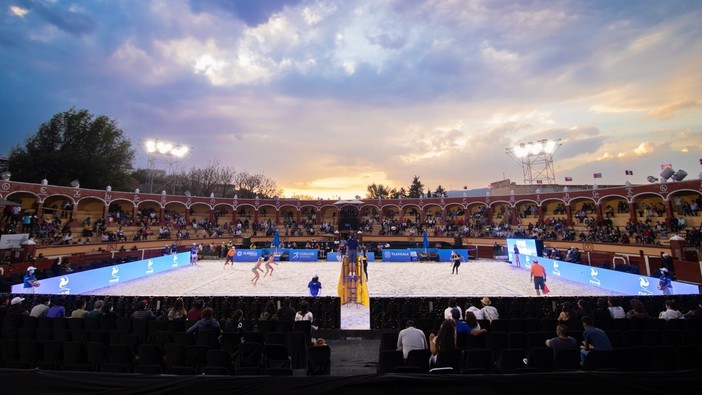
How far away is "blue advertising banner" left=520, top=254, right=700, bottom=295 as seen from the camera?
1324 cm

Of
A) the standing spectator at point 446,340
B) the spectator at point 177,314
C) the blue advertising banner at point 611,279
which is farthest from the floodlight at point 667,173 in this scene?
the spectator at point 177,314

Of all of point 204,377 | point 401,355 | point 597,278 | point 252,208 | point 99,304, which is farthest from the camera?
point 252,208

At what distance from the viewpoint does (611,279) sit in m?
16.3

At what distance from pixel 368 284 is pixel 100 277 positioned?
1484cm

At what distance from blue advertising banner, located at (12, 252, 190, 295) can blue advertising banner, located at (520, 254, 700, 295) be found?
24.1m

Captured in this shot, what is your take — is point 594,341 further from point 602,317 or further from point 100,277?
point 100,277

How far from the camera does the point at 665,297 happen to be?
33.1 ft

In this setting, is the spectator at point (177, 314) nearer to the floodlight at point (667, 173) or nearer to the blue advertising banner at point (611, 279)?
the blue advertising banner at point (611, 279)

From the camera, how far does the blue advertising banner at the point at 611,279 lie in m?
13.2

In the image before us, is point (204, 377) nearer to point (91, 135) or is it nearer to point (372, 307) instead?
point (372, 307)

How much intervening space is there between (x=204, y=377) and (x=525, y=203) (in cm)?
4636

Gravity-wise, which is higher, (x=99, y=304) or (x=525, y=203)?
(x=525, y=203)

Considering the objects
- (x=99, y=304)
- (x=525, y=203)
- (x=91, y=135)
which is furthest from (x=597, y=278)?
(x=91, y=135)

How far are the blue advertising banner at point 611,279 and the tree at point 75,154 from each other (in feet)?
165
